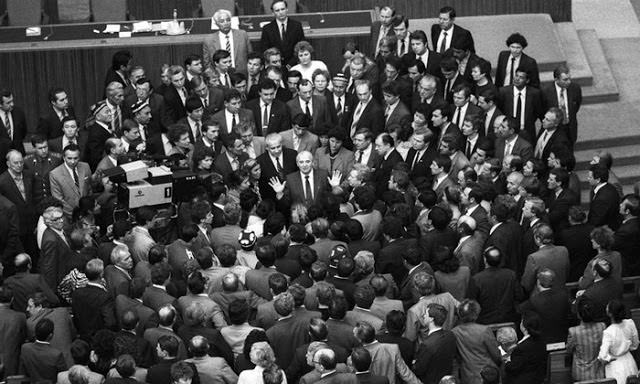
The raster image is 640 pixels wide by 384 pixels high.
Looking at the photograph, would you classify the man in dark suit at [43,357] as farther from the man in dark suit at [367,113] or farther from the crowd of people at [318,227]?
the man in dark suit at [367,113]

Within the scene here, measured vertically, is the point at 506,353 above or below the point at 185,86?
below

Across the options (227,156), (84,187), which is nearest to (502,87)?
(227,156)

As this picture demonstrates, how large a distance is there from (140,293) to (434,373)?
247 cm

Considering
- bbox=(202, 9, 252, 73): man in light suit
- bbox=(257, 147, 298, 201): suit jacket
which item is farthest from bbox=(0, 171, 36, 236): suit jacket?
bbox=(202, 9, 252, 73): man in light suit

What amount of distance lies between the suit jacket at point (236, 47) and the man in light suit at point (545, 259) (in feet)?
16.6

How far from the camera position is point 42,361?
452 inches

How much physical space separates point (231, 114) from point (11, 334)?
4.20 metres

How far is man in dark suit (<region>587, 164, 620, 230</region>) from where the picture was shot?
14.0 meters

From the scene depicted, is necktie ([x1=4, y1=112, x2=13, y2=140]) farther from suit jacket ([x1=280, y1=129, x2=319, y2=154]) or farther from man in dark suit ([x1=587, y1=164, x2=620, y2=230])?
man in dark suit ([x1=587, y1=164, x2=620, y2=230])

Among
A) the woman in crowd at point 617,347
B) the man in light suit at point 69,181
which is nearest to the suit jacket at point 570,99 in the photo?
the woman in crowd at point 617,347

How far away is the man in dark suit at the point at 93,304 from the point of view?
12086 millimetres

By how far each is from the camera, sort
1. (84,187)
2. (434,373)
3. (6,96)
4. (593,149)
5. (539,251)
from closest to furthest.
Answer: (434,373)
(539,251)
(84,187)
(6,96)
(593,149)

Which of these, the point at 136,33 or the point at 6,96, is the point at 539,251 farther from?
the point at 136,33

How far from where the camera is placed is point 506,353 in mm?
11625
